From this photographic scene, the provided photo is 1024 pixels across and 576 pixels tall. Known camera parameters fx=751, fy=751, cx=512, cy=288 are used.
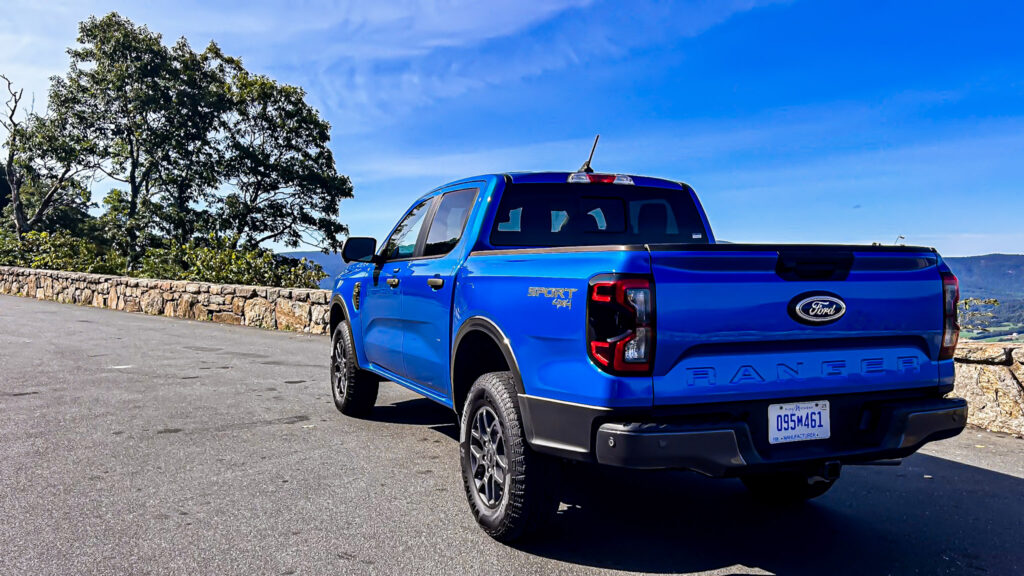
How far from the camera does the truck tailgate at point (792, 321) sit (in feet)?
9.53

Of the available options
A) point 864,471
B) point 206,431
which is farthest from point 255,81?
point 864,471

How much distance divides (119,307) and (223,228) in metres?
19.1

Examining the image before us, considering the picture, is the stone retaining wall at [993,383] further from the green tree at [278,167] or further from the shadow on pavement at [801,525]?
the green tree at [278,167]

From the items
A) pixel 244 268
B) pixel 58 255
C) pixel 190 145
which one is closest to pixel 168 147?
pixel 190 145

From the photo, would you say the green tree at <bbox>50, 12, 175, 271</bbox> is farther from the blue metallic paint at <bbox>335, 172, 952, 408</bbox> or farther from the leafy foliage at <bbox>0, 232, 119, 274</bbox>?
the blue metallic paint at <bbox>335, 172, 952, 408</bbox>

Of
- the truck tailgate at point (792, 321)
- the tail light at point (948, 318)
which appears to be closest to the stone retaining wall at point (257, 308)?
the tail light at point (948, 318)

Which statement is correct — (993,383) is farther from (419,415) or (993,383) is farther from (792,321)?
(419,415)

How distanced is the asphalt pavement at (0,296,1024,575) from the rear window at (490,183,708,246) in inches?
61.3

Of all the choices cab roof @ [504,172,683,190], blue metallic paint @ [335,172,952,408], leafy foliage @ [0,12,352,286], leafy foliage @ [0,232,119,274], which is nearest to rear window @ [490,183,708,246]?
cab roof @ [504,172,683,190]

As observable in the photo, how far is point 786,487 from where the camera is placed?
14.0 feet

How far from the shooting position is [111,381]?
8039 millimetres

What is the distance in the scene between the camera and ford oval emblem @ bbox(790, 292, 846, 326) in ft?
10.1

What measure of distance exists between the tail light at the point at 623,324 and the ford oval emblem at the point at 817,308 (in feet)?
2.18

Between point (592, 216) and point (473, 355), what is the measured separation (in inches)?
50.5
